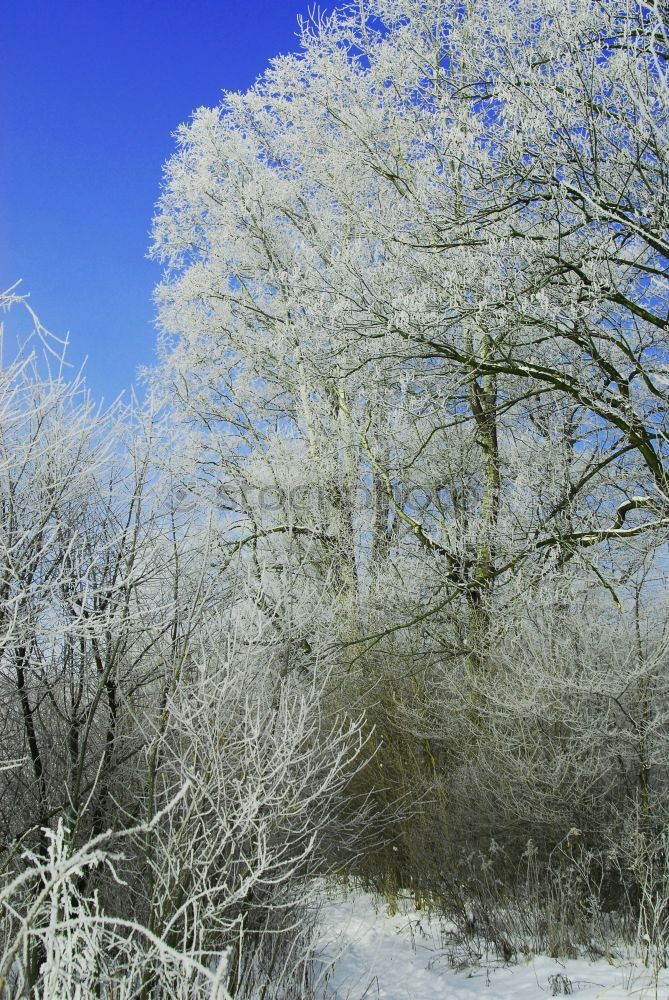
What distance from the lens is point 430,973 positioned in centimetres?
825

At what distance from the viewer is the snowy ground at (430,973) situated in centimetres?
650

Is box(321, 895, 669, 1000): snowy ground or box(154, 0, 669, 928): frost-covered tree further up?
box(154, 0, 669, 928): frost-covered tree

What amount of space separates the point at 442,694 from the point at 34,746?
18.5ft

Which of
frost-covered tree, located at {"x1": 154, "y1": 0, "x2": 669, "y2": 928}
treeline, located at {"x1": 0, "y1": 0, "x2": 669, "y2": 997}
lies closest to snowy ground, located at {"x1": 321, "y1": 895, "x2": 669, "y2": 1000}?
treeline, located at {"x1": 0, "y1": 0, "x2": 669, "y2": 997}

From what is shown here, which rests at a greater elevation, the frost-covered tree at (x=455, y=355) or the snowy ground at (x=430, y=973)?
the frost-covered tree at (x=455, y=355)

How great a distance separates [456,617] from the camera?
10680 millimetres

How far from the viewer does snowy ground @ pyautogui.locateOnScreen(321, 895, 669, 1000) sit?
6496mm

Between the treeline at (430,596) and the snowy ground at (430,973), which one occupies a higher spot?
the treeline at (430,596)

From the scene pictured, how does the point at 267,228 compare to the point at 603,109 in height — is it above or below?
above

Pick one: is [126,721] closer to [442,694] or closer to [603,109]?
[442,694]

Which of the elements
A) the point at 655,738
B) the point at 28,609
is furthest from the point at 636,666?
the point at 28,609

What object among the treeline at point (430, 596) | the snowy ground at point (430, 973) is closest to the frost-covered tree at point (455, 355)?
the treeline at point (430, 596)

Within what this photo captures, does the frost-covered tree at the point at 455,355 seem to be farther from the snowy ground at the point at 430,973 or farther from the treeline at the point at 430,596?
the snowy ground at the point at 430,973

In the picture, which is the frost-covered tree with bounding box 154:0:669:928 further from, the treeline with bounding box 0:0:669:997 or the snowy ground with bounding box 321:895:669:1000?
the snowy ground with bounding box 321:895:669:1000
